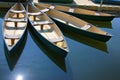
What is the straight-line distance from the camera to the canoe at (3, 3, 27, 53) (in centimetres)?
973

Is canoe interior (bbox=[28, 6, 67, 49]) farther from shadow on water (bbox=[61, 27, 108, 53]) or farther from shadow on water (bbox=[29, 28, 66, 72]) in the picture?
shadow on water (bbox=[61, 27, 108, 53])

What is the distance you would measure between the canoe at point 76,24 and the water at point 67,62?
0.35m

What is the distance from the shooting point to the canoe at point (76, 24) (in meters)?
11.2

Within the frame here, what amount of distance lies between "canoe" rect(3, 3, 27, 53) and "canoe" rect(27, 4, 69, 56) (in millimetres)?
405

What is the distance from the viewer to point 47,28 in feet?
39.4

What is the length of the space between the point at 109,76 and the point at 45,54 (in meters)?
2.62

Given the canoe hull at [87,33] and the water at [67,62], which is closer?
the water at [67,62]

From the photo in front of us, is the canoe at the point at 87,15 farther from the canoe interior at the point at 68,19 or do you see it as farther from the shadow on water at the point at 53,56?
the shadow on water at the point at 53,56

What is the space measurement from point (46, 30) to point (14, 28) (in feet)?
4.64

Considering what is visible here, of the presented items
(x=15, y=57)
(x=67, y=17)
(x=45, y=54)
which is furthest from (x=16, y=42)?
(x=67, y=17)

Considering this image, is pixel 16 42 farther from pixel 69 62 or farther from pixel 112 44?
pixel 112 44

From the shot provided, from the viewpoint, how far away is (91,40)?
1153 centimetres

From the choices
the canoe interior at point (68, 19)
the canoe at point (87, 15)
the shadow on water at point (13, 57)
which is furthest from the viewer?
the canoe at point (87, 15)

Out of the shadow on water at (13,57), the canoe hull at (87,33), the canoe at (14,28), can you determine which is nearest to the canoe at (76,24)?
the canoe hull at (87,33)
